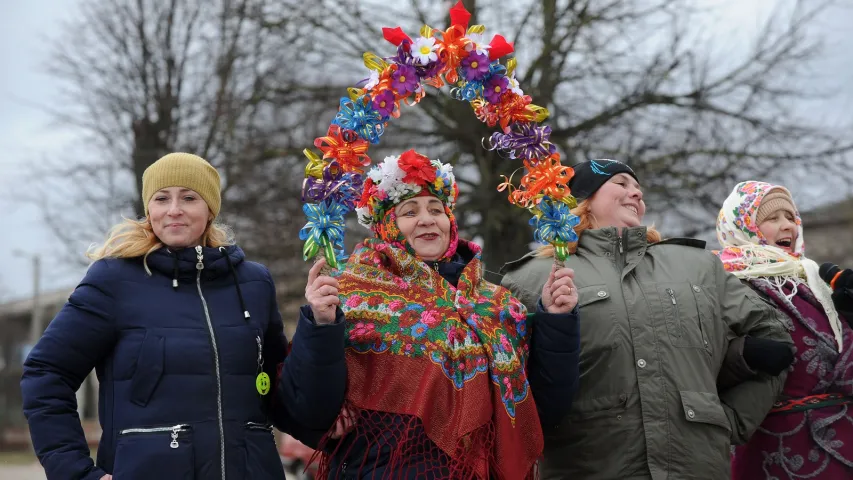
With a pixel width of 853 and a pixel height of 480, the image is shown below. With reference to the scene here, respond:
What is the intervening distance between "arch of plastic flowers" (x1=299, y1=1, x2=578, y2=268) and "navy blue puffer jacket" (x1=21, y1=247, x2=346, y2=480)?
1.35 ft

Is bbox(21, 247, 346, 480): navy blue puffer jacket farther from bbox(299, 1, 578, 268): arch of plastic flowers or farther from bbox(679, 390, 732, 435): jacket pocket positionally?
bbox(679, 390, 732, 435): jacket pocket

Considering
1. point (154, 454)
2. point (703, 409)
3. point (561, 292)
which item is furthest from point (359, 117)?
point (703, 409)

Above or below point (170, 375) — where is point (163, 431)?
below

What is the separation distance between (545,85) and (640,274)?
6897 millimetres

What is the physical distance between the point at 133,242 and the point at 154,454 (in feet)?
2.66

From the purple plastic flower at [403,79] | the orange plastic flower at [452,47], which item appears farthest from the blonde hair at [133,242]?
the orange plastic flower at [452,47]

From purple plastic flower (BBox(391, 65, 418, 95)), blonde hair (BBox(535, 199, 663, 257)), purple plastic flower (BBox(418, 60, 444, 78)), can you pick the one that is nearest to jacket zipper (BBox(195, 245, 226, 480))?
purple plastic flower (BBox(391, 65, 418, 95))

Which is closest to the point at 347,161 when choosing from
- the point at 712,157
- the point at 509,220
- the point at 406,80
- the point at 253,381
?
the point at 406,80

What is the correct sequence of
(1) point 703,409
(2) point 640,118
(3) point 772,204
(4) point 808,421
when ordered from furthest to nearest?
(2) point 640,118 < (3) point 772,204 < (4) point 808,421 < (1) point 703,409

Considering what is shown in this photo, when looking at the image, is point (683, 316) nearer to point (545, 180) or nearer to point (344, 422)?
point (545, 180)

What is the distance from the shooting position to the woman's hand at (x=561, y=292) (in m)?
3.65

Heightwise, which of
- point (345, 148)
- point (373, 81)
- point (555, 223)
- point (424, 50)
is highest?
point (424, 50)

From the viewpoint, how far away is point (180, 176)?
355 centimetres

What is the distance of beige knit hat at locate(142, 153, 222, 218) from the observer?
3549 millimetres
